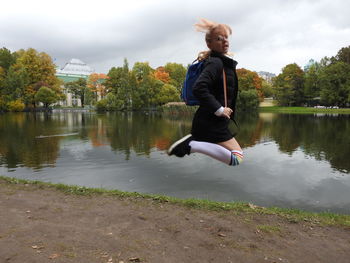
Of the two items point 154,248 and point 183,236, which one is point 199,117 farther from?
point 183,236

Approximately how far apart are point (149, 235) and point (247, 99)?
6837 cm

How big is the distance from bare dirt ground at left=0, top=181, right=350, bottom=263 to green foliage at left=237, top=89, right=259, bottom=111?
64605mm

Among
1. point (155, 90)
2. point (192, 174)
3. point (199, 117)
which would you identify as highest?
point (155, 90)

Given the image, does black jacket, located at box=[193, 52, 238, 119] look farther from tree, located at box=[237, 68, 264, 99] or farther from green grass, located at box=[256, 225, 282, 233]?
tree, located at box=[237, 68, 264, 99]

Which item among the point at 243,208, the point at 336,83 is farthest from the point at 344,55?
the point at 243,208

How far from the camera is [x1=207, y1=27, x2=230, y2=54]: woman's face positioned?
2826 mm

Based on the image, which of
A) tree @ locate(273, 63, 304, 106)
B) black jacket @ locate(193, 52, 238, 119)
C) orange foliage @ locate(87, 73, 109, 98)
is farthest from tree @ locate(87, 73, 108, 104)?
black jacket @ locate(193, 52, 238, 119)

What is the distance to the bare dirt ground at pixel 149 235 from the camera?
15.1 ft

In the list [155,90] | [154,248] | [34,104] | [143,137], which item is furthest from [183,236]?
[34,104]

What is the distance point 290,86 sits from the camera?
75.1 meters

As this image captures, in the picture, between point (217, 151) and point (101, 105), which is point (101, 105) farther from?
point (217, 151)

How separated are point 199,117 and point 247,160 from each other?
14479 millimetres

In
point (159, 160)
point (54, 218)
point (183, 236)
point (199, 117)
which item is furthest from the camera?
point (159, 160)

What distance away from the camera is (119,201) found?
7699 millimetres
